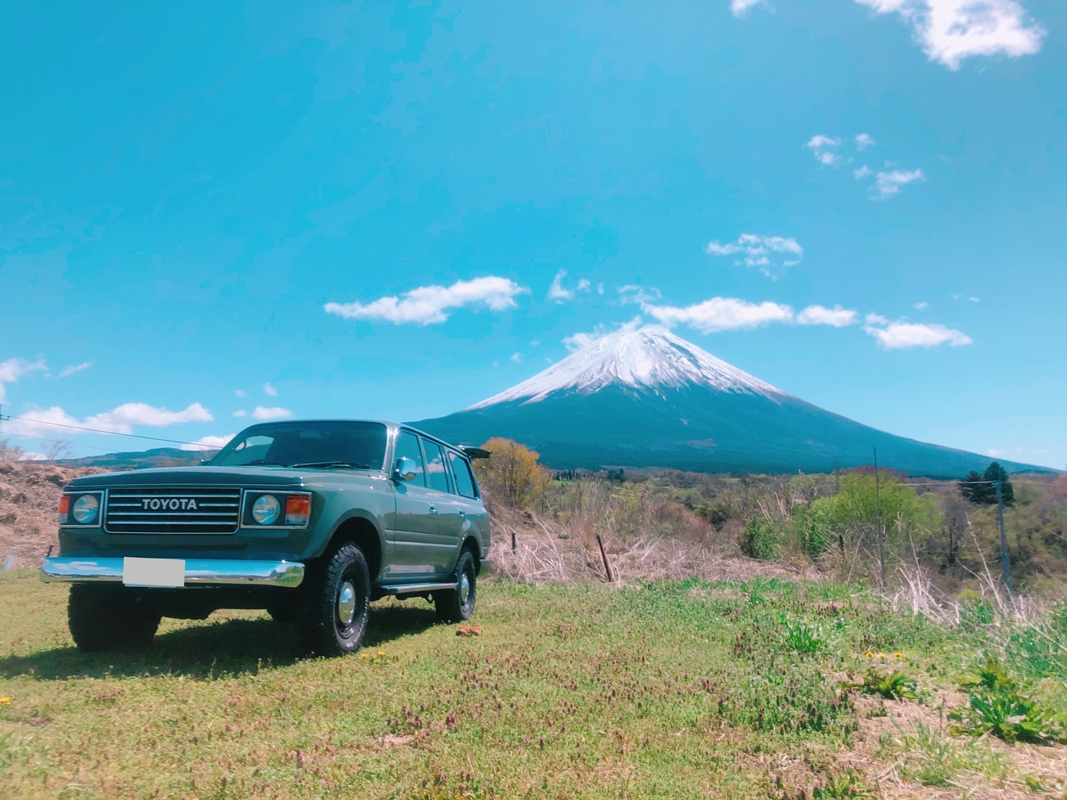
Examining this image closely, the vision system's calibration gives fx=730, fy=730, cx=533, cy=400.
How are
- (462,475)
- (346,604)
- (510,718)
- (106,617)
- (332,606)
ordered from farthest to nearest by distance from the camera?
(462,475) < (346,604) < (106,617) < (332,606) < (510,718)

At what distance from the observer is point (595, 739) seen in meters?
3.30

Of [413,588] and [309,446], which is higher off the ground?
[309,446]

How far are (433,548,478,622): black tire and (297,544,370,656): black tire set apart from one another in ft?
6.55

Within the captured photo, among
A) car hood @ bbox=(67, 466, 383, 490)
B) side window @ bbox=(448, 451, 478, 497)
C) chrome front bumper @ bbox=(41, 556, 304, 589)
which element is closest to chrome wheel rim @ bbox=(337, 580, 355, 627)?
chrome front bumper @ bbox=(41, 556, 304, 589)

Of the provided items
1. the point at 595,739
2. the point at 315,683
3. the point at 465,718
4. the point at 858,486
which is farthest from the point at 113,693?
the point at 858,486

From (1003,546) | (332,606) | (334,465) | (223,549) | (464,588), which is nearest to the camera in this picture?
(223,549)

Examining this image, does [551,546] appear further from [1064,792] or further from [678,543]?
[1064,792]

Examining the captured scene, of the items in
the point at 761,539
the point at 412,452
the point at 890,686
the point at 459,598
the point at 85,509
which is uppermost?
the point at 412,452

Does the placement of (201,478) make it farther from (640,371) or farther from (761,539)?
(640,371)

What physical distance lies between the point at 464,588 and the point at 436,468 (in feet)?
4.41

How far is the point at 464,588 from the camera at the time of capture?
7645mm

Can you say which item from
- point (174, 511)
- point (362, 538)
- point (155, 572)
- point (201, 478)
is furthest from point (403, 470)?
point (155, 572)

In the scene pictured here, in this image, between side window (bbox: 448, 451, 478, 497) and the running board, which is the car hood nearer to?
the running board

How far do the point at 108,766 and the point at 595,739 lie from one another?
2005 millimetres
